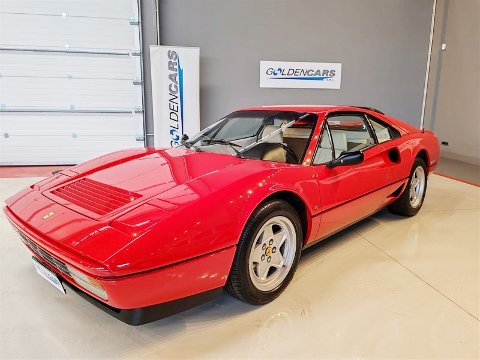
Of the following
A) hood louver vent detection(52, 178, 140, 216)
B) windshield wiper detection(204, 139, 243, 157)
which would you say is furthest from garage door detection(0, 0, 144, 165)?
hood louver vent detection(52, 178, 140, 216)

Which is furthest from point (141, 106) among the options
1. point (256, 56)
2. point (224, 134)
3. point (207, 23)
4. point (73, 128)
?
point (224, 134)

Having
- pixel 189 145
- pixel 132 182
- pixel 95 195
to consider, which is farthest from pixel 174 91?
pixel 95 195

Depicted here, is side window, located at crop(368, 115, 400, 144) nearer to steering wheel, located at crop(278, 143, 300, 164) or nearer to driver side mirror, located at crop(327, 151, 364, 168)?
driver side mirror, located at crop(327, 151, 364, 168)

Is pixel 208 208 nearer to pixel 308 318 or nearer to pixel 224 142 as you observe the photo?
pixel 308 318

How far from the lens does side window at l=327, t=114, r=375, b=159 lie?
7.80 ft

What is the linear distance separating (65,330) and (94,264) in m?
0.60

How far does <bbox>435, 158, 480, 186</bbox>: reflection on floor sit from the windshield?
12.1 ft

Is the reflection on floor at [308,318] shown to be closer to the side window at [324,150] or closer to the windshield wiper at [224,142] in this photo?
the side window at [324,150]

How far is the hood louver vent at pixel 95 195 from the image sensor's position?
1.52 metres

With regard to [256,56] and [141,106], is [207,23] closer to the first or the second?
[256,56]

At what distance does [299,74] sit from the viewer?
5926 mm

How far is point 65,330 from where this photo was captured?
155 centimetres

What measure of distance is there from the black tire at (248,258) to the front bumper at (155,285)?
0.25ft

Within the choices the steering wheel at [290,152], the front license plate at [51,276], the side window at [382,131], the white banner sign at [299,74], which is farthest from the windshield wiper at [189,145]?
the white banner sign at [299,74]
